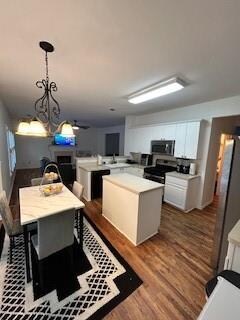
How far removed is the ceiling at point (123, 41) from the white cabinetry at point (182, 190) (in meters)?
1.94

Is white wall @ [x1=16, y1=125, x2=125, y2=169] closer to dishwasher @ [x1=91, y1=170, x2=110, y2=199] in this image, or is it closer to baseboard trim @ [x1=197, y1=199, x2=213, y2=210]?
dishwasher @ [x1=91, y1=170, x2=110, y2=199]

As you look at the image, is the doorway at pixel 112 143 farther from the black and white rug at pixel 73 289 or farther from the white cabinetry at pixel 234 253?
the white cabinetry at pixel 234 253

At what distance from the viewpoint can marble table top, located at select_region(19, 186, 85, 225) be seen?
1764mm

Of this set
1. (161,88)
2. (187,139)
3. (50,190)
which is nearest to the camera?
(50,190)

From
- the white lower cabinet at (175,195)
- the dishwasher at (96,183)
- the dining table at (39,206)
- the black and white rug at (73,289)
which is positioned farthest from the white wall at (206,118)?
the dining table at (39,206)

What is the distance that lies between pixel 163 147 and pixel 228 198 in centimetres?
255

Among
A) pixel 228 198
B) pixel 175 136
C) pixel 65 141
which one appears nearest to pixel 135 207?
pixel 228 198

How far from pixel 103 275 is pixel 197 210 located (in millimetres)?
2827

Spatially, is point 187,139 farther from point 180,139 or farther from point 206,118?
point 206,118

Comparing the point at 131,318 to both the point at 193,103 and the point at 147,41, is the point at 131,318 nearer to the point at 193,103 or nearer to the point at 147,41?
the point at 147,41

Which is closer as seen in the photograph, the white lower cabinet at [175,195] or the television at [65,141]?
the white lower cabinet at [175,195]

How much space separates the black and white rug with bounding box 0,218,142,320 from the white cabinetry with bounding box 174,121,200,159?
8.92 ft

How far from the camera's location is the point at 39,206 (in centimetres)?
200

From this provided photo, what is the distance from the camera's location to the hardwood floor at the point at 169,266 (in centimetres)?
152
